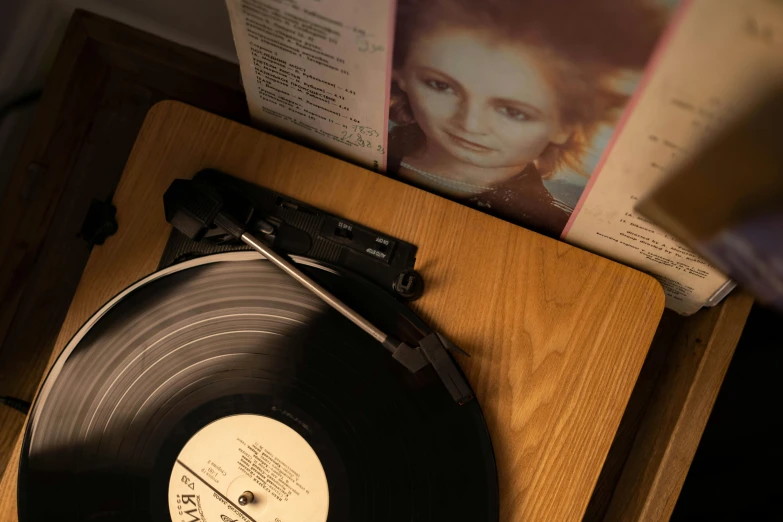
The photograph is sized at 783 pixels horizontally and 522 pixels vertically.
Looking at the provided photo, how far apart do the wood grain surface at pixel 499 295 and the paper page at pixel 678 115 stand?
4 cm

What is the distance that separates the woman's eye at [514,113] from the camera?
0.49 metres

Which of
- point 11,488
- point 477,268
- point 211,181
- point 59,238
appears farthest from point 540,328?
point 59,238

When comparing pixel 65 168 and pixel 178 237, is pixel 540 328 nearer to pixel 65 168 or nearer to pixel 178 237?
pixel 178 237

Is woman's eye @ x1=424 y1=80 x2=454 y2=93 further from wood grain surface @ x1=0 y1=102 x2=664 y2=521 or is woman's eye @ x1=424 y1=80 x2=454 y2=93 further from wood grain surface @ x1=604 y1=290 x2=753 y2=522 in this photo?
wood grain surface @ x1=604 y1=290 x2=753 y2=522

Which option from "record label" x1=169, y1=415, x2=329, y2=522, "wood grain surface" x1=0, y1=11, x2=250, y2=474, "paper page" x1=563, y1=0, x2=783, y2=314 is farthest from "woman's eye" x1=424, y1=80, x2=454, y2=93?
"wood grain surface" x1=0, y1=11, x2=250, y2=474

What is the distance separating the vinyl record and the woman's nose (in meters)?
0.17

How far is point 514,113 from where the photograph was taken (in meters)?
0.50

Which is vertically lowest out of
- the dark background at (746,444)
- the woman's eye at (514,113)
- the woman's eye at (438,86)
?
the dark background at (746,444)

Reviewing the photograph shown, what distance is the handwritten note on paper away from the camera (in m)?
0.48

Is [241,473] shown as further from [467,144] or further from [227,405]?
[467,144]

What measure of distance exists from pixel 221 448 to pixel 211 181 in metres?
0.26

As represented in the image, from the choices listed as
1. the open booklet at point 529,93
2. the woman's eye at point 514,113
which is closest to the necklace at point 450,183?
the open booklet at point 529,93

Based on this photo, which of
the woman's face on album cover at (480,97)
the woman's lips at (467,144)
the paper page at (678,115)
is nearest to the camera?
the paper page at (678,115)

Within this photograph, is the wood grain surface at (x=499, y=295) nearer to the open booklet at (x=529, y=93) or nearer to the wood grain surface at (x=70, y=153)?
the open booklet at (x=529, y=93)
